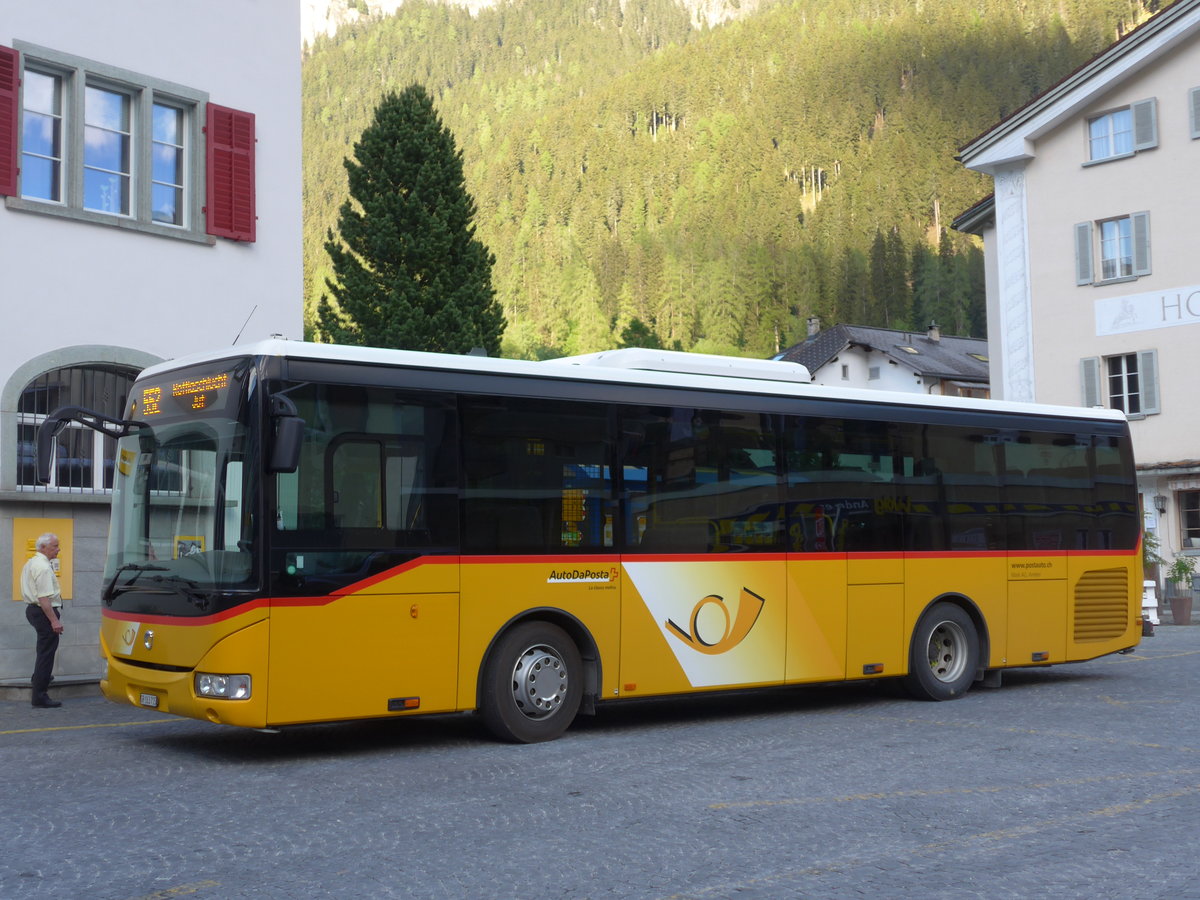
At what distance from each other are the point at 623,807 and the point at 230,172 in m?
12.0

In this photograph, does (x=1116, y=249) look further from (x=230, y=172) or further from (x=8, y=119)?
(x=8, y=119)

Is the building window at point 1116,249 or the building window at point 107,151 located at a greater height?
the building window at point 1116,249

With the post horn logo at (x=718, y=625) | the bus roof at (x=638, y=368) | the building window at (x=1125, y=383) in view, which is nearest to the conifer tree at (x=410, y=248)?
the building window at (x=1125, y=383)

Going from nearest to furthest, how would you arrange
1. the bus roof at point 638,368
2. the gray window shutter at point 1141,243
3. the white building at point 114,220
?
the bus roof at point 638,368 < the white building at point 114,220 < the gray window shutter at point 1141,243

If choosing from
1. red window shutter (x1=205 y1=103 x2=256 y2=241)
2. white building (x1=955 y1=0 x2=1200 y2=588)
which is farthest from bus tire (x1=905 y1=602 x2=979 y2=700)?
white building (x1=955 y1=0 x2=1200 y2=588)

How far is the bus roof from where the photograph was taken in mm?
9797

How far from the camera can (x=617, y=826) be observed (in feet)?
23.9

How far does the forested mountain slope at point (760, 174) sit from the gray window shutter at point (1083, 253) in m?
83.5

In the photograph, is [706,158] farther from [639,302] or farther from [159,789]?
[159,789]

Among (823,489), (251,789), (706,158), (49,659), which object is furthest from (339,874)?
(706,158)

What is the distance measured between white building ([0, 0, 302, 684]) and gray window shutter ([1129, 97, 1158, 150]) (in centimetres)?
2193

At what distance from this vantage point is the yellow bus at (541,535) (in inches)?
372

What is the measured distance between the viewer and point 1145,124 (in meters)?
32.9

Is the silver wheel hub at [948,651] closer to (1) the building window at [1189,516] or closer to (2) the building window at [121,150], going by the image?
(2) the building window at [121,150]
